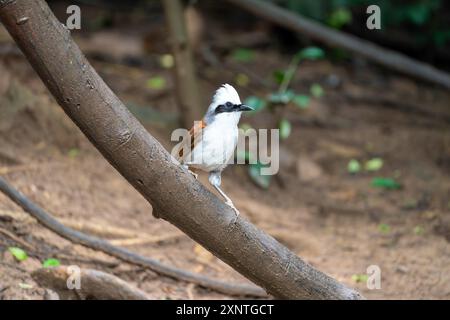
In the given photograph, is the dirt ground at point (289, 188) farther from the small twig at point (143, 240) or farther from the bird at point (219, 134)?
the bird at point (219, 134)

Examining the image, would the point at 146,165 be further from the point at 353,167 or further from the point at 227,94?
the point at 353,167

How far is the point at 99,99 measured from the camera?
274cm

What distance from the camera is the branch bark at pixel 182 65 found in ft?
19.9

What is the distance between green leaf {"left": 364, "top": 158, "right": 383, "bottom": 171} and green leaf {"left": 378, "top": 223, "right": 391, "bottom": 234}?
1228 mm

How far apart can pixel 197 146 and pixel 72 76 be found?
3.35 ft

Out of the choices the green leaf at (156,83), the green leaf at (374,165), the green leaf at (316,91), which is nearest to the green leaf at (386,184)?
the green leaf at (374,165)

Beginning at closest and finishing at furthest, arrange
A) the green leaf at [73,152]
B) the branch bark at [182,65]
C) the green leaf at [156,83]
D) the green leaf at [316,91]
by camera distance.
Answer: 1. the green leaf at [73,152]
2. the branch bark at [182,65]
3. the green leaf at [156,83]
4. the green leaf at [316,91]

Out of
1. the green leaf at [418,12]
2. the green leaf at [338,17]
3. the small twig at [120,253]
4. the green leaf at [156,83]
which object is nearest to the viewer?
the small twig at [120,253]

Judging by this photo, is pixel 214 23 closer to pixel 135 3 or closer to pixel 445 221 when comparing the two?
pixel 135 3

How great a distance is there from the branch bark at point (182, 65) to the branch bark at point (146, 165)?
10.3 feet

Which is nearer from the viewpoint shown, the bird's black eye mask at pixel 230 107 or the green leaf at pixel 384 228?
the bird's black eye mask at pixel 230 107
